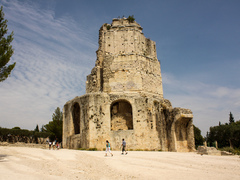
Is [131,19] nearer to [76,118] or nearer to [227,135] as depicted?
[76,118]

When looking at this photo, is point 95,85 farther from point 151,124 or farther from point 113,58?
point 151,124

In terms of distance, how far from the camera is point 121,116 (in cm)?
1969

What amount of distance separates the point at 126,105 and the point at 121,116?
42.7 inches

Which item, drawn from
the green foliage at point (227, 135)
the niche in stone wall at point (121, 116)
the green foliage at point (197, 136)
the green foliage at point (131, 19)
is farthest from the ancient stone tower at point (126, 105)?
the green foliage at point (197, 136)

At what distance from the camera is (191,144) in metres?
20.7

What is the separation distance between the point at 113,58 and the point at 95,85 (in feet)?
10.4

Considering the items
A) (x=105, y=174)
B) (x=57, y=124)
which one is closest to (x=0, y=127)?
(x=57, y=124)

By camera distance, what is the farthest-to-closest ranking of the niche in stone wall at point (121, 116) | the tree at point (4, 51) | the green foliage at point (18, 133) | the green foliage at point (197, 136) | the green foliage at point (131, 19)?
the green foliage at point (197, 136) < the green foliage at point (18, 133) < the green foliage at point (131, 19) < the niche in stone wall at point (121, 116) < the tree at point (4, 51)

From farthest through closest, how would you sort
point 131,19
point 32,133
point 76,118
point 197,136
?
point 197,136
point 32,133
point 131,19
point 76,118

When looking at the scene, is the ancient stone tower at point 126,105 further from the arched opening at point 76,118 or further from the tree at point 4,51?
the tree at point 4,51

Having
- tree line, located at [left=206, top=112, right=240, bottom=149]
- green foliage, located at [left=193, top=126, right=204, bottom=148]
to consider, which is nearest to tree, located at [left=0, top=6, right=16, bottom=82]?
tree line, located at [left=206, top=112, right=240, bottom=149]

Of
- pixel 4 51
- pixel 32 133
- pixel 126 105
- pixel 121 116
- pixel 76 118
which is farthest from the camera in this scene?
pixel 32 133

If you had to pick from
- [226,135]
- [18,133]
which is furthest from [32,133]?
[226,135]

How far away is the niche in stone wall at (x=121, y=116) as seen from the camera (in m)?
19.4
